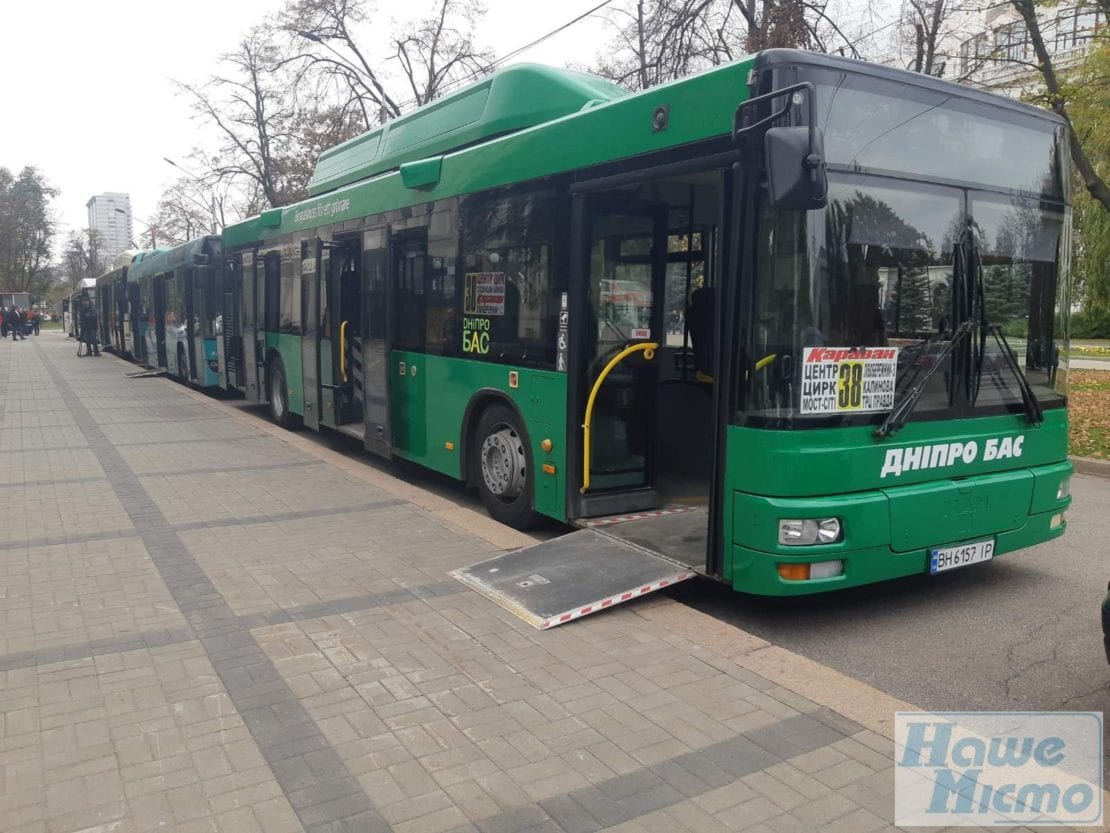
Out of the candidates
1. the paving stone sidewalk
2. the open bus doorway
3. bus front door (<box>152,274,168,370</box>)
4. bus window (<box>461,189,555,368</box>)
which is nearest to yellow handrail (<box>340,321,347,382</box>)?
bus window (<box>461,189,555,368</box>)

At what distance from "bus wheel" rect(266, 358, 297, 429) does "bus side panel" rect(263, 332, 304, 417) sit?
0.64 ft

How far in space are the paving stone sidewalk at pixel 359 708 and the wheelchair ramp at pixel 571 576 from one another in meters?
0.12

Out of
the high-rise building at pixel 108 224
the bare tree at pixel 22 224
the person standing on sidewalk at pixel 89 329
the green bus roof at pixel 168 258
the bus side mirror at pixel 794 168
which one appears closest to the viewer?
the bus side mirror at pixel 794 168

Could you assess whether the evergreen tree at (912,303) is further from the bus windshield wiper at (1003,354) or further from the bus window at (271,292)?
the bus window at (271,292)

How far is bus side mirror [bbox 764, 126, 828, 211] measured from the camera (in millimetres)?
4172

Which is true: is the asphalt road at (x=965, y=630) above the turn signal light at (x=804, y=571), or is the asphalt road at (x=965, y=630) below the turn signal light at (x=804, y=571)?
below

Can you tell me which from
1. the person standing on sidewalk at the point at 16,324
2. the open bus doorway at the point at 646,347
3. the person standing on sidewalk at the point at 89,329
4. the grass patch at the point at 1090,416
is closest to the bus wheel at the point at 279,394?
the open bus doorway at the point at 646,347

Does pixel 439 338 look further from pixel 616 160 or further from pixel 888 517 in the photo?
pixel 888 517

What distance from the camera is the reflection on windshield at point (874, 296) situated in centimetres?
454

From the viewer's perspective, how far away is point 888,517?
4723 mm

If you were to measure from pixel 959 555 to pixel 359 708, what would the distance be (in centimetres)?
343

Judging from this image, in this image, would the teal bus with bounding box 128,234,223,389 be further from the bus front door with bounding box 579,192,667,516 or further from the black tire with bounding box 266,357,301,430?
the bus front door with bounding box 579,192,667,516

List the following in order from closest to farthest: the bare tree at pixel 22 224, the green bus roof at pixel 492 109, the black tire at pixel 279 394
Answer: the green bus roof at pixel 492 109 < the black tire at pixel 279 394 < the bare tree at pixel 22 224

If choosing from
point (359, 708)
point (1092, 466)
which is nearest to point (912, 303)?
point (359, 708)
